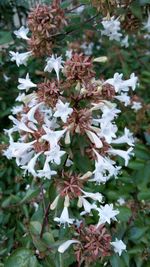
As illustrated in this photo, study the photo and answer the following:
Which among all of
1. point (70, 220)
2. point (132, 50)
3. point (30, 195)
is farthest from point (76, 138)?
point (132, 50)

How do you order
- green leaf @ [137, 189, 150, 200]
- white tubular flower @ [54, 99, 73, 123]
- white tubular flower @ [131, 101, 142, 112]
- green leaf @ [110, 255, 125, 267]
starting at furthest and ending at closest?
1. white tubular flower @ [131, 101, 142, 112]
2. green leaf @ [137, 189, 150, 200]
3. green leaf @ [110, 255, 125, 267]
4. white tubular flower @ [54, 99, 73, 123]

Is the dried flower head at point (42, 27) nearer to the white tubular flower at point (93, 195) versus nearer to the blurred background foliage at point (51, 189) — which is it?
the blurred background foliage at point (51, 189)

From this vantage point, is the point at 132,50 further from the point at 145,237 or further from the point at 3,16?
the point at 145,237

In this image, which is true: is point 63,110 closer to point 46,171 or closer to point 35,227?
point 46,171

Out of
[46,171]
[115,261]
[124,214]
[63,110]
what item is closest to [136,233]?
[124,214]

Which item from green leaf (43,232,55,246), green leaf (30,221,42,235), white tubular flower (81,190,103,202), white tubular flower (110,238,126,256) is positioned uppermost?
white tubular flower (81,190,103,202)

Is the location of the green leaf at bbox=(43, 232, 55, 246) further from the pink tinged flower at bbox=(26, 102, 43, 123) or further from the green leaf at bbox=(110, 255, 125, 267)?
the pink tinged flower at bbox=(26, 102, 43, 123)

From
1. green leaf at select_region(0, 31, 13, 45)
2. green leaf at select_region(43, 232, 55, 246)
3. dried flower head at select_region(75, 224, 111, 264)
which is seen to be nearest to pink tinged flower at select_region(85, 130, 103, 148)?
dried flower head at select_region(75, 224, 111, 264)

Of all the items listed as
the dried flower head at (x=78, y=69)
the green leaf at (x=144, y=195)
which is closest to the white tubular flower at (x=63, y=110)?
the dried flower head at (x=78, y=69)
